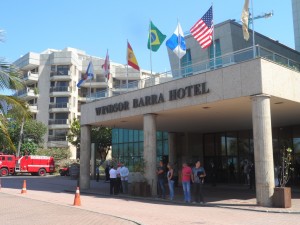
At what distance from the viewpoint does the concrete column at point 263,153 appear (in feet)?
50.0

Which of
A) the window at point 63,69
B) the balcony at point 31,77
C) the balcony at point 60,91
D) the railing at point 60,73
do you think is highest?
the window at point 63,69

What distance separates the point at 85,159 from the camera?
84.3 feet

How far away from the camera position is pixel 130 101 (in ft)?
73.3

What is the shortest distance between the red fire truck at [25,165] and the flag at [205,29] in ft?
106

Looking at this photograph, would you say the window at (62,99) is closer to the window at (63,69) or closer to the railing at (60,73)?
the railing at (60,73)

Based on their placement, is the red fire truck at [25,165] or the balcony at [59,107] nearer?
the red fire truck at [25,165]

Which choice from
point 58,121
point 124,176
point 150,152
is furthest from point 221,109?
point 58,121

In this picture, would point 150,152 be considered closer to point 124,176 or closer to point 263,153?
point 124,176

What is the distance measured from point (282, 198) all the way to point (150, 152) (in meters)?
8.01

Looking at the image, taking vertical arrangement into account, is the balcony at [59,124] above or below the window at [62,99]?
below

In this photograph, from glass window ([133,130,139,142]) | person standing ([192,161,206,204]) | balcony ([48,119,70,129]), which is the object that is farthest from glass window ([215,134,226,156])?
balcony ([48,119,70,129])

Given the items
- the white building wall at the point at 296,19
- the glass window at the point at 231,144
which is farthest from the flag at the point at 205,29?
the white building wall at the point at 296,19

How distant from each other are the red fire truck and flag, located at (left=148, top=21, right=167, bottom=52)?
93.2 feet

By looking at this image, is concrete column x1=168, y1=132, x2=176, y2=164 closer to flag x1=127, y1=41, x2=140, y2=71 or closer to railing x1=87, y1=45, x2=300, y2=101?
railing x1=87, y1=45, x2=300, y2=101
